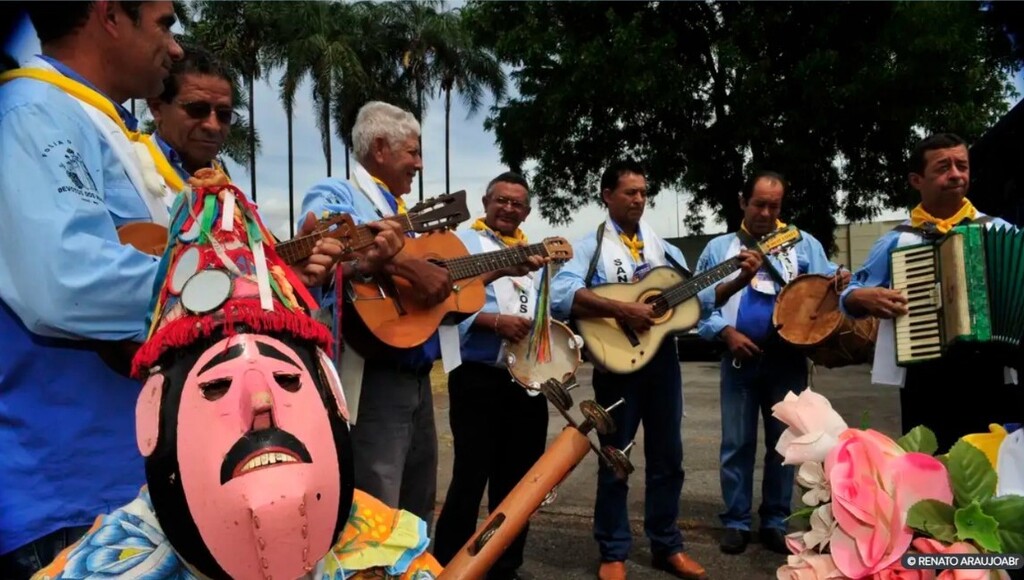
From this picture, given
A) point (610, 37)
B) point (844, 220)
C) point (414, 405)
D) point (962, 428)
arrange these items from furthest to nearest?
point (844, 220) → point (610, 37) → point (962, 428) → point (414, 405)

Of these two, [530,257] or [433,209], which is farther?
[530,257]

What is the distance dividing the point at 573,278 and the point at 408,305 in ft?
4.22

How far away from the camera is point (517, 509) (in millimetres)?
1439

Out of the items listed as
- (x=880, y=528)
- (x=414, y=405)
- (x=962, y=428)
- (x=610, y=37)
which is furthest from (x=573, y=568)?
(x=610, y=37)

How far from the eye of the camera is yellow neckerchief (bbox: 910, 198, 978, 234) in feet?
11.1

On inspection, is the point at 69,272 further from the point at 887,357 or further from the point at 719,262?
the point at 719,262

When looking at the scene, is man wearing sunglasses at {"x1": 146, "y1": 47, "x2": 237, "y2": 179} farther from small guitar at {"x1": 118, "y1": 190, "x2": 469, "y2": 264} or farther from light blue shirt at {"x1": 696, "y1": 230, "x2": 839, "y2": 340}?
light blue shirt at {"x1": 696, "y1": 230, "x2": 839, "y2": 340}

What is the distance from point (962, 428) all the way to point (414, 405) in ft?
7.56

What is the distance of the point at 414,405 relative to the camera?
2969 millimetres

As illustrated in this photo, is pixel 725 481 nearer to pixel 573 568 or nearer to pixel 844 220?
pixel 573 568

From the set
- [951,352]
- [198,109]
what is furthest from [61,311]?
[951,352]

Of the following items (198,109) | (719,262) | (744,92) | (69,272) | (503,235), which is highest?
(744,92)

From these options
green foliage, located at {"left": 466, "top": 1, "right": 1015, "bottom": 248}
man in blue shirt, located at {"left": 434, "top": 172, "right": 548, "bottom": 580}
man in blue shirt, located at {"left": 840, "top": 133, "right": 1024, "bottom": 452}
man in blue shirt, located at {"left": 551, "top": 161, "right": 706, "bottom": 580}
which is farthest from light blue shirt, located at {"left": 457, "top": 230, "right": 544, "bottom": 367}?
green foliage, located at {"left": 466, "top": 1, "right": 1015, "bottom": 248}

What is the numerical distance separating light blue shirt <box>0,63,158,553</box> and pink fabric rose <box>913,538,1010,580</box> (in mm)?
1197
